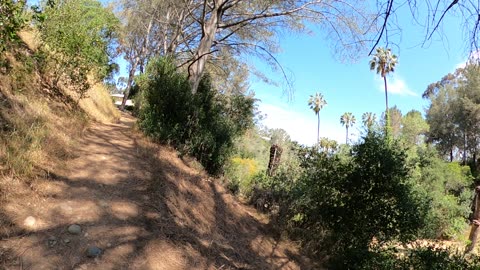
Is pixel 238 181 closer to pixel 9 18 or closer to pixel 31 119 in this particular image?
pixel 31 119

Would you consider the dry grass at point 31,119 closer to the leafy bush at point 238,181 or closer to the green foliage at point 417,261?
the leafy bush at point 238,181

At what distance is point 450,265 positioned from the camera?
6.11m

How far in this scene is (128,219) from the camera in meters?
4.16

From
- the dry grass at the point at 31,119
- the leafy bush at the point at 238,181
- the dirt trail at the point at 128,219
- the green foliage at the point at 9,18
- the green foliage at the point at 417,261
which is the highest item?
the green foliage at the point at 9,18

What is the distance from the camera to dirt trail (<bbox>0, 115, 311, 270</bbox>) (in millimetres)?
3270

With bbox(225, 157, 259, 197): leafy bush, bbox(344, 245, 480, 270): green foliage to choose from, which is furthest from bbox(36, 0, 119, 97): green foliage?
bbox(344, 245, 480, 270): green foliage

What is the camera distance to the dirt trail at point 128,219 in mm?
3270

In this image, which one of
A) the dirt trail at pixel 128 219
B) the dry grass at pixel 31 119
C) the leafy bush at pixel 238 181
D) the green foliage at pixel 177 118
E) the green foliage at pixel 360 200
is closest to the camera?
the dirt trail at pixel 128 219

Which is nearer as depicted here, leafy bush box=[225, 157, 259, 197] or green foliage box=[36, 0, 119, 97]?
green foliage box=[36, 0, 119, 97]

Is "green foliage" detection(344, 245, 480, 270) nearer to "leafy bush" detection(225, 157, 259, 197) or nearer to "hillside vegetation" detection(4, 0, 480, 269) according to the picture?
"hillside vegetation" detection(4, 0, 480, 269)

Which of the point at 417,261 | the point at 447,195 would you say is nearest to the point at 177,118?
the point at 417,261

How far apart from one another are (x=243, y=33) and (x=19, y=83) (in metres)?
7.27

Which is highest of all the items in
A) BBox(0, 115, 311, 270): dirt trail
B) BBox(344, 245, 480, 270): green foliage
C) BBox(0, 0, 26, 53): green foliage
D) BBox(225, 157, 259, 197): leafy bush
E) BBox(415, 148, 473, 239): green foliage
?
BBox(0, 0, 26, 53): green foliage

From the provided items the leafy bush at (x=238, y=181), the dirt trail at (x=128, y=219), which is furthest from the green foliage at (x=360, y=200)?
the leafy bush at (x=238, y=181)
